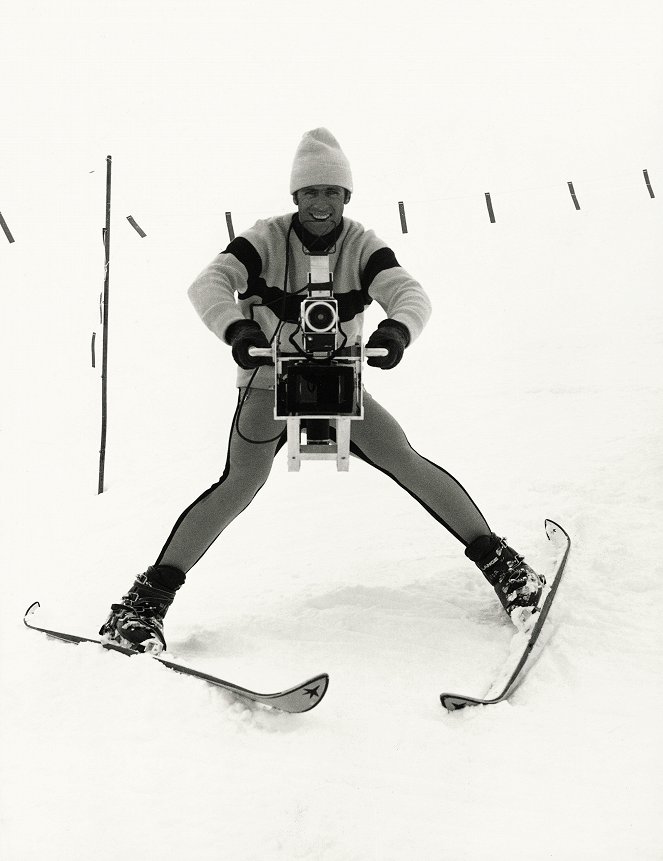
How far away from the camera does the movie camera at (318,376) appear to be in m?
1.96

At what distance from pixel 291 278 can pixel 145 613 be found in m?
0.98

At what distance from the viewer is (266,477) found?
7.54ft

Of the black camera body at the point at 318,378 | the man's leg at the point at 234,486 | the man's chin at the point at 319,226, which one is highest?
Result: the man's chin at the point at 319,226

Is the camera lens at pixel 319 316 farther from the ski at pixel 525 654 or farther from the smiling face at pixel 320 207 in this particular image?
the ski at pixel 525 654

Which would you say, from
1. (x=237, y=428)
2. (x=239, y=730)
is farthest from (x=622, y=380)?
(x=239, y=730)

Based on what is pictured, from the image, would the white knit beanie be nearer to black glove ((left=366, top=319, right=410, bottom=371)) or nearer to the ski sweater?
the ski sweater

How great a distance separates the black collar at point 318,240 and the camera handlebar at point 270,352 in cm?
41

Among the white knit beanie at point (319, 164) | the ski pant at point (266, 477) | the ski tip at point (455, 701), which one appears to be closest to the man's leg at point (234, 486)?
the ski pant at point (266, 477)

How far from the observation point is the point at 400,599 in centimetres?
251

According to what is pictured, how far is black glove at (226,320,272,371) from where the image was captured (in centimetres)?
202

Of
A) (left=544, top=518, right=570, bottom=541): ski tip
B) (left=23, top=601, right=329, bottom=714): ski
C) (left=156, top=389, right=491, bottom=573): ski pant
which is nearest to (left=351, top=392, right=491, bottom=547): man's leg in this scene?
(left=156, top=389, right=491, bottom=573): ski pant

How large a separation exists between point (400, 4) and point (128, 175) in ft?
21.6

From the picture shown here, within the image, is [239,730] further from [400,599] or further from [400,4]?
[400,4]

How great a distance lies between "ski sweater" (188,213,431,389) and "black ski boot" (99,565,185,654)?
568mm
